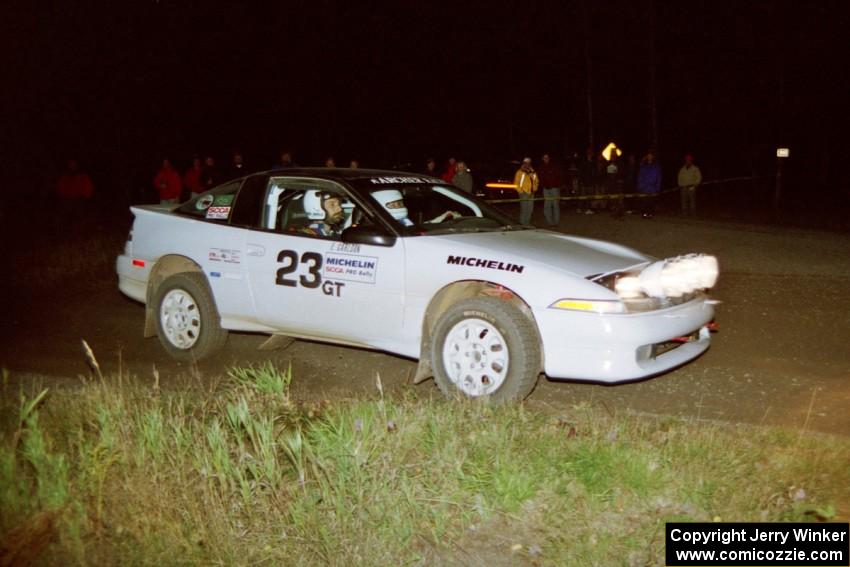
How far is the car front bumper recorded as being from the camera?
207 inches

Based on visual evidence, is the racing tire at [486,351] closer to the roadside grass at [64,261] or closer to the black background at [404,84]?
the roadside grass at [64,261]

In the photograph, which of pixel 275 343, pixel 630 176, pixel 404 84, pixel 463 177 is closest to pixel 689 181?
pixel 630 176

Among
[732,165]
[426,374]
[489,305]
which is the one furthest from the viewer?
[732,165]

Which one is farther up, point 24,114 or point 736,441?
point 24,114

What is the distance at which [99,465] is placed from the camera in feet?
13.6

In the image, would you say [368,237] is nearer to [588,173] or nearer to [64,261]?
[64,261]

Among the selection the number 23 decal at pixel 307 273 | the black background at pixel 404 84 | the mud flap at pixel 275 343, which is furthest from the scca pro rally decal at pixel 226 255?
the black background at pixel 404 84

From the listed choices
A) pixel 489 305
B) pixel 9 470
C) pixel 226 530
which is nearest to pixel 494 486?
pixel 226 530

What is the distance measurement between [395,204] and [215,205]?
5.47 ft

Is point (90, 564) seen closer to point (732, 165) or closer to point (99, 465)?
point (99, 465)

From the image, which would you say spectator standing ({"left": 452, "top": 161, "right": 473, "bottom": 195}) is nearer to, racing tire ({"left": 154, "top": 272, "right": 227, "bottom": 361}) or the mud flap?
the mud flap

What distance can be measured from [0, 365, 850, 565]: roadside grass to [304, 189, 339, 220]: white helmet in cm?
233

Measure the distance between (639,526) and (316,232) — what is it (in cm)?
357

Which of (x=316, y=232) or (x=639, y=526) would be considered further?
(x=316, y=232)
